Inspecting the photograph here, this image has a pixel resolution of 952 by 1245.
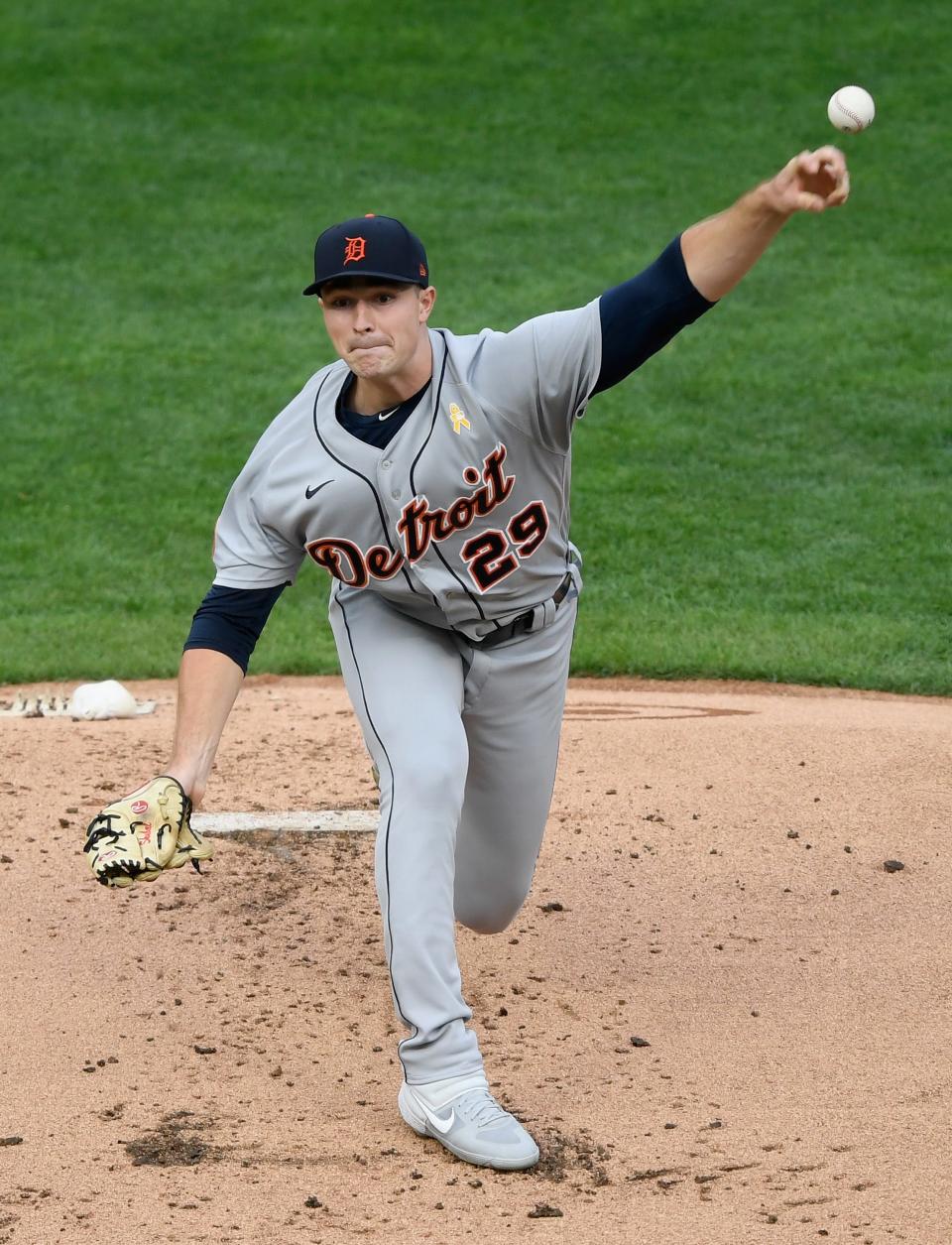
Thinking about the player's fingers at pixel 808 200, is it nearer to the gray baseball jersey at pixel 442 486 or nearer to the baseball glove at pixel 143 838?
the gray baseball jersey at pixel 442 486

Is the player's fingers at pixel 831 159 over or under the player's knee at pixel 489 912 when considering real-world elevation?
over

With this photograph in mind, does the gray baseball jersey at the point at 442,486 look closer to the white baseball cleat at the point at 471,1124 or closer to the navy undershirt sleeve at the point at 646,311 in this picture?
the navy undershirt sleeve at the point at 646,311

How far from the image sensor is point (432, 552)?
3674 mm

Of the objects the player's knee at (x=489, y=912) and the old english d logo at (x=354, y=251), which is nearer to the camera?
the old english d logo at (x=354, y=251)

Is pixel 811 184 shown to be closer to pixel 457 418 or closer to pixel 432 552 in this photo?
pixel 457 418

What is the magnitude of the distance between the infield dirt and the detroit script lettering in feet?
3.77

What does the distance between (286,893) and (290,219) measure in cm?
1076

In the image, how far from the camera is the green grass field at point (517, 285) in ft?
28.0

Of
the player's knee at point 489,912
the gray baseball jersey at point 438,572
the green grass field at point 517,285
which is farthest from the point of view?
the green grass field at point 517,285

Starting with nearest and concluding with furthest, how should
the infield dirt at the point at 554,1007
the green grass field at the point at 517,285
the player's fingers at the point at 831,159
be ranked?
the player's fingers at the point at 831,159, the infield dirt at the point at 554,1007, the green grass field at the point at 517,285

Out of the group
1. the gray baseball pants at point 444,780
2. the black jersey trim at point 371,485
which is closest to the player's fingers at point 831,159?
the black jersey trim at point 371,485

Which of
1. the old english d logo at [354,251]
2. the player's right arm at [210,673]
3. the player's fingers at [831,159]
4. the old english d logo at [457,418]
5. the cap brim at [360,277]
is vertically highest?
the player's fingers at [831,159]

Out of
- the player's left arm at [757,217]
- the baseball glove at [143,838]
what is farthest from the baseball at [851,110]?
the baseball glove at [143,838]

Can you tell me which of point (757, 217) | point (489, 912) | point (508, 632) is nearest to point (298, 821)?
point (489, 912)
